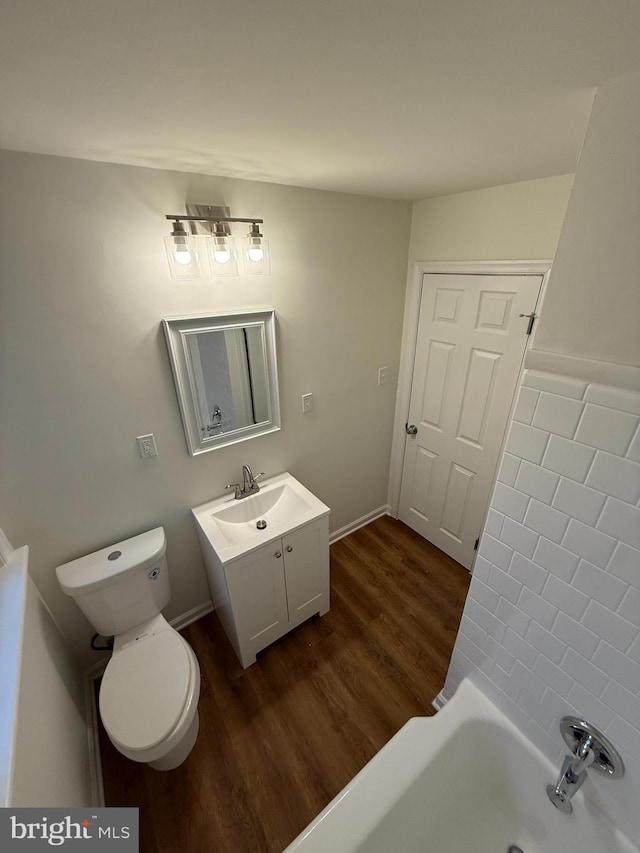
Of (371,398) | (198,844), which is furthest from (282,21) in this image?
(198,844)

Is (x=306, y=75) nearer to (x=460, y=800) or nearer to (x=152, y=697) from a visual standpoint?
(x=152, y=697)

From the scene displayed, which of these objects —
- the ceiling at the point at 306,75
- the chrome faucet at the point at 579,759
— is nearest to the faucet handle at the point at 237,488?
the ceiling at the point at 306,75

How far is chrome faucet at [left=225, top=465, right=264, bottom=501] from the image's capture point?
70.6 inches

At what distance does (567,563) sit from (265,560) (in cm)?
116

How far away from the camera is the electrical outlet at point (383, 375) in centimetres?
223

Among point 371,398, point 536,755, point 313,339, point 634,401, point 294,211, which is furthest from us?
point 371,398

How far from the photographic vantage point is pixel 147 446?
150 centimetres

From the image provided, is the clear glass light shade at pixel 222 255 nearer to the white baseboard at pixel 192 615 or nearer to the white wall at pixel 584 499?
the white wall at pixel 584 499

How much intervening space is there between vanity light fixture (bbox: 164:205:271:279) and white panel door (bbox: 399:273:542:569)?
3.60 ft

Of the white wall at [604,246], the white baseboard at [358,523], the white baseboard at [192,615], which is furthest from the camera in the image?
the white baseboard at [358,523]

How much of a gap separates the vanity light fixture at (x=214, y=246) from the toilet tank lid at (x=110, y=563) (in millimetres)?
1174

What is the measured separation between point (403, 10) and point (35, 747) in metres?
1.69

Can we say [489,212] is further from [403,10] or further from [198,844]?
[198,844]

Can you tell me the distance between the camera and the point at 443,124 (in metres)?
0.86
